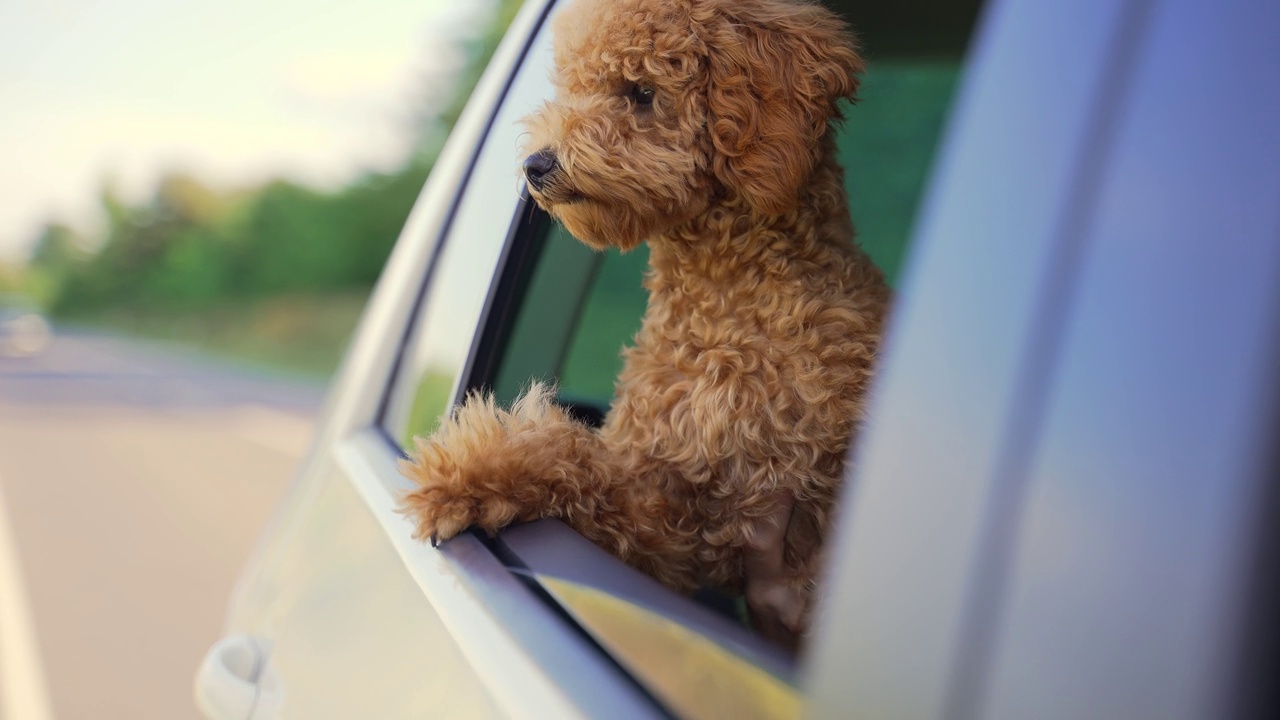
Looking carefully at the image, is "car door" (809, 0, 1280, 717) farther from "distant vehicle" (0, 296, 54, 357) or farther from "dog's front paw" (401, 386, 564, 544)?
"distant vehicle" (0, 296, 54, 357)

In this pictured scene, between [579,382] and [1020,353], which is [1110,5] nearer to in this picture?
[1020,353]

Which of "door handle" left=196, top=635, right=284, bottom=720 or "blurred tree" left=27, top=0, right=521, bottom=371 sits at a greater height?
"door handle" left=196, top=635, right=284, bottom=720

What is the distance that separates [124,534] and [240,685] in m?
6.86

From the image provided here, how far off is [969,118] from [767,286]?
0.75m

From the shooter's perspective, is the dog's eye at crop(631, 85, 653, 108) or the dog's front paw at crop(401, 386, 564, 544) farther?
the dog's eye at crop(631, 85, 653, 108)

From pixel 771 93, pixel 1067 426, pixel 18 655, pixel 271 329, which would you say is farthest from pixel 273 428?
pixel 271 329

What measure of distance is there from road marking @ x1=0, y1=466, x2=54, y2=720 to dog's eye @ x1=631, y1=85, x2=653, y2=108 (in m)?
4.36

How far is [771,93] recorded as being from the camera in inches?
58.1

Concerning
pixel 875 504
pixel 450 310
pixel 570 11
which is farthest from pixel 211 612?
pixel 875 504

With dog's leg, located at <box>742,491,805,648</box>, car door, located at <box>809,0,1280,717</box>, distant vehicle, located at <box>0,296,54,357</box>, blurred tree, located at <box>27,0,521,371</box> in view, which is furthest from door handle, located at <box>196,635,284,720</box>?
distant vehicle, located at <box>0,296,54,357</box>

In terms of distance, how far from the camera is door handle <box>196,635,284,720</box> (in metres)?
1.60

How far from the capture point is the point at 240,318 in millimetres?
32312

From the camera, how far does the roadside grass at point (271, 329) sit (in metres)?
25.7

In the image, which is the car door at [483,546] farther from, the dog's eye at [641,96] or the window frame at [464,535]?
the dog's eye at [641,96]
